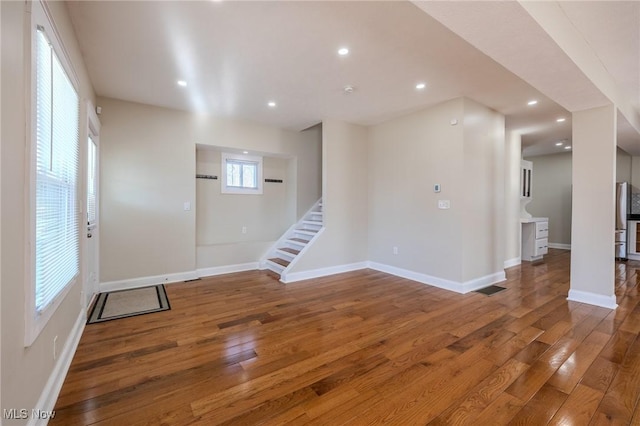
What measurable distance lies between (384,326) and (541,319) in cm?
166

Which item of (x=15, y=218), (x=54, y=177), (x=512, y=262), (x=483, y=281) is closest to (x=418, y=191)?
(x=483, y=281)

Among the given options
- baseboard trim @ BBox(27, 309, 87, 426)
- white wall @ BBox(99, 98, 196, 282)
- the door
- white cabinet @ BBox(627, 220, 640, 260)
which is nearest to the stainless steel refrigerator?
white cabinet @ BBox(627, 220, 640, 260)

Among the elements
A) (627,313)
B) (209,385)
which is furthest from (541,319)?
(209,385)

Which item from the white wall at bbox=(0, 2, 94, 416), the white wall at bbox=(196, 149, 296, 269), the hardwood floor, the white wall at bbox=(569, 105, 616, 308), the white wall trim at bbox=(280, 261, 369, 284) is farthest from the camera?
the white wall at bbox=(196, 149, 296, 269)

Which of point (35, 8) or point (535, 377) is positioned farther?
point (535, 377)

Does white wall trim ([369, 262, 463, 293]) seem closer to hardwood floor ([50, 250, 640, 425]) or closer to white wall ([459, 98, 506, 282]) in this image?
white wall ([459, 98, 506, 282])

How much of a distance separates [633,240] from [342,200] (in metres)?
6.49

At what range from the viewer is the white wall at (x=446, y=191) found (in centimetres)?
381

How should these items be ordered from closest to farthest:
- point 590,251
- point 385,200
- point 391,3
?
1. point 391,3
2. point 590,251
3. point 385,200

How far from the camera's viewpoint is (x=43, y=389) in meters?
1.53

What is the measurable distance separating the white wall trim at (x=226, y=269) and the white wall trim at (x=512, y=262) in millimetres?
4715

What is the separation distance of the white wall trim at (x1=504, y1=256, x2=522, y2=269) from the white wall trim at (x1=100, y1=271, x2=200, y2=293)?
5.57 m

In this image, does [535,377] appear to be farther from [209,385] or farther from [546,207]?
[546,207]

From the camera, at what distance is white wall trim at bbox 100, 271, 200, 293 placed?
12.3 ft
